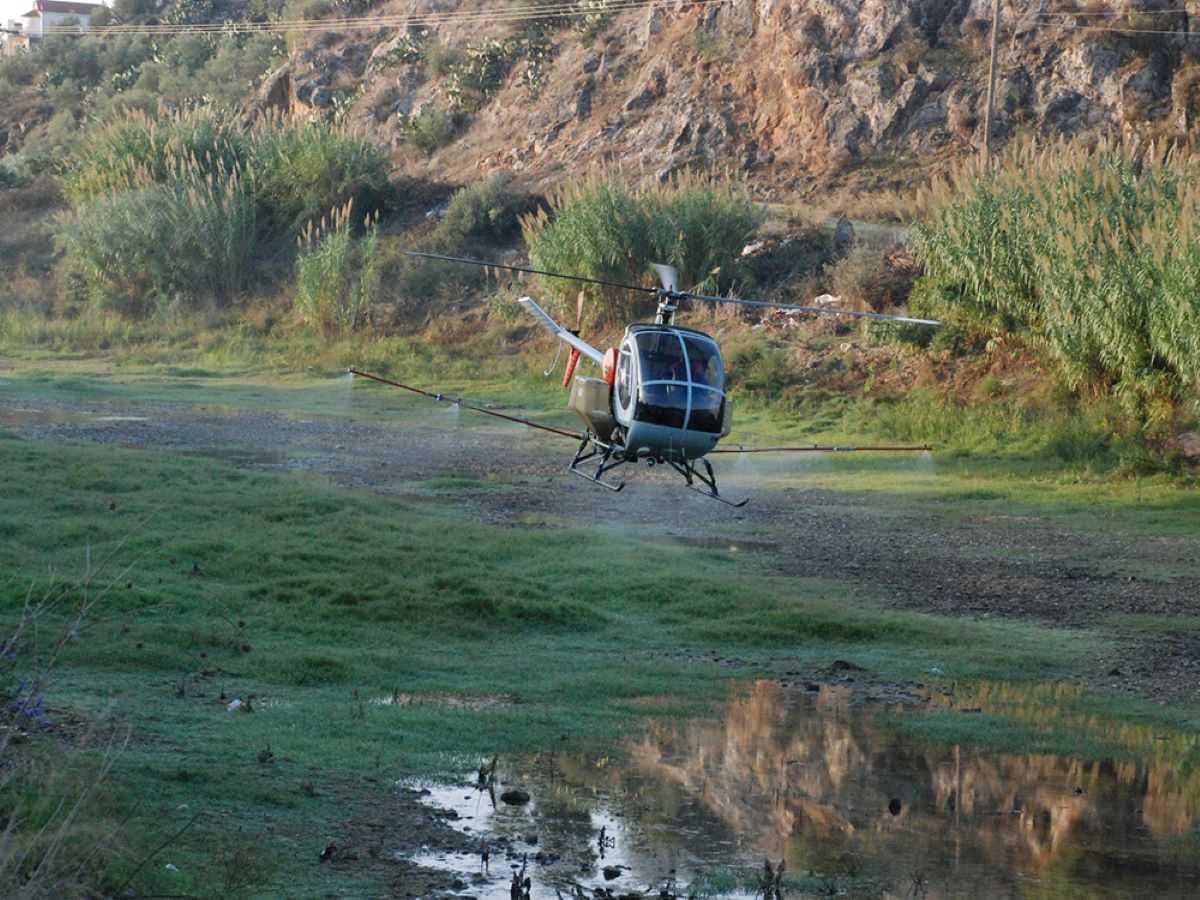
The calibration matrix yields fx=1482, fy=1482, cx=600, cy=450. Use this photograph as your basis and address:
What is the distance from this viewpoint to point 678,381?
44.0ft

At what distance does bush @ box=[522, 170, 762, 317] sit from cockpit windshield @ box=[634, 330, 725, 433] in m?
16.2

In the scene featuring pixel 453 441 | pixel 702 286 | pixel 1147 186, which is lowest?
pixel 453 441

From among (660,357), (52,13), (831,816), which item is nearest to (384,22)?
(52,13)

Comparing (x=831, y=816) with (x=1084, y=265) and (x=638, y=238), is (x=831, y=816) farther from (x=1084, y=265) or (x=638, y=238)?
(x=638, y=238)

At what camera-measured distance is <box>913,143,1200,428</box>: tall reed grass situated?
19.4 meters

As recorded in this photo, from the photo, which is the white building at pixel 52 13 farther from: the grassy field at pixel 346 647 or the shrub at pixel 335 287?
the grassy field at pixel 346 647

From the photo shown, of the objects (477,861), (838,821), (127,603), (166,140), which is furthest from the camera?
(166,140)

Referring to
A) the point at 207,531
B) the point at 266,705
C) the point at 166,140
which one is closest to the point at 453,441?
the point at 207,531

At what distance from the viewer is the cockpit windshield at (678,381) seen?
13.4 m

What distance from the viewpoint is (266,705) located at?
9.45 meters

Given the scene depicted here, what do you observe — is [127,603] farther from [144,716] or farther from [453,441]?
[453,441]

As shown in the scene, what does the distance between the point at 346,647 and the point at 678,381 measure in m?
4.00

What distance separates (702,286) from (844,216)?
5.60 m

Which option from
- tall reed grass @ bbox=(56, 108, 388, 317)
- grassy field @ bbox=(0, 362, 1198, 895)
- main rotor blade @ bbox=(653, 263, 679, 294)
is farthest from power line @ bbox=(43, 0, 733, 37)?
grassy field @ bbox=(0, 362, 1198, 895)
